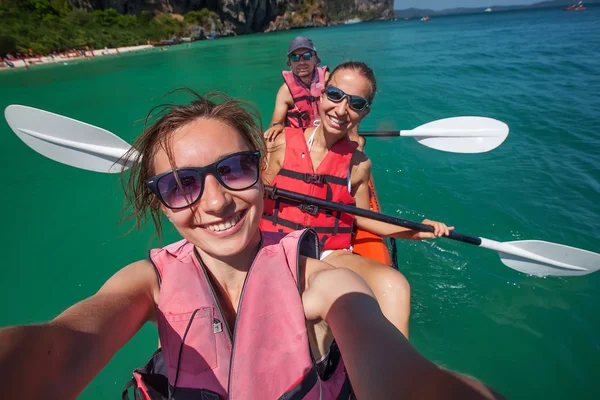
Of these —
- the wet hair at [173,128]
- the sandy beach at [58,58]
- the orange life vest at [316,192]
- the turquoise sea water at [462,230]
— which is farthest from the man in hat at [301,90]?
the sandy beach at [58,58]

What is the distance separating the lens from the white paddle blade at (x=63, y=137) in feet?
9.64

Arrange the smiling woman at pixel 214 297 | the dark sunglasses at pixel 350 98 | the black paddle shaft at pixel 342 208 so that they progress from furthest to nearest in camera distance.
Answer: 1. the black paddle shaft at pixel 342 208
2. the dark sunglasses at pixel 350 98
3. the smiling woman at pixel 214 297

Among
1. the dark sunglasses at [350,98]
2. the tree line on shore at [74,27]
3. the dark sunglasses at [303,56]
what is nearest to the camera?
the dark sunglasses at [350,98]

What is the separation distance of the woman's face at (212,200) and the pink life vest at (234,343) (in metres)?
0.18

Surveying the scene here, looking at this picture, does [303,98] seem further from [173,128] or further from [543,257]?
[173,128]

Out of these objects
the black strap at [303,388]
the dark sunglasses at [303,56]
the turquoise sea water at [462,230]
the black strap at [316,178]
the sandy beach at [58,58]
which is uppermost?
the dark sunglasses at [303,56]

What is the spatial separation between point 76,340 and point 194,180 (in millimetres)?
631

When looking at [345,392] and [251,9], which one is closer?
[345,392]

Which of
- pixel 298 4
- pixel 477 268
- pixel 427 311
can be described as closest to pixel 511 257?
pixel 477 268

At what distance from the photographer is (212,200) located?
1.18 m

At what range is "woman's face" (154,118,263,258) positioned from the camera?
3.87 ft

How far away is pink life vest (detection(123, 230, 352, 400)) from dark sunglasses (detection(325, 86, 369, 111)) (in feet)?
5.36

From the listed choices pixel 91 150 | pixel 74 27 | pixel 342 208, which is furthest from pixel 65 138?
pixel 74 27

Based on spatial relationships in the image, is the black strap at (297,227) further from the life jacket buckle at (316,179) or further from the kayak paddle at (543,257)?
the kayak paddle at (543,257)
